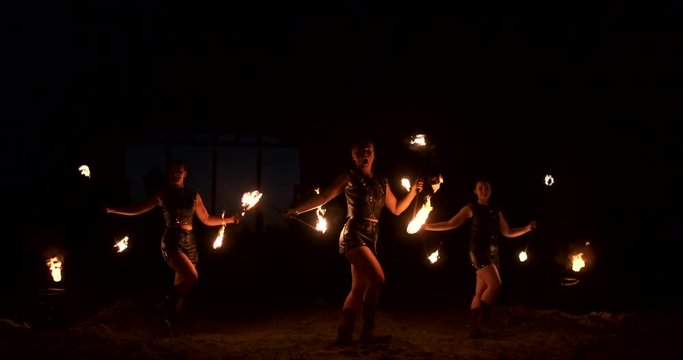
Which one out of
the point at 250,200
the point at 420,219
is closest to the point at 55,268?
the point at 250,200

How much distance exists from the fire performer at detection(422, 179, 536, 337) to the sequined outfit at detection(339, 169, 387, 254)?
3.80 feet

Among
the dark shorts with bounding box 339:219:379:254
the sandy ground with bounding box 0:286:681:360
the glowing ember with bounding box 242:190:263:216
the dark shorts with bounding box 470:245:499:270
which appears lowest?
the sandy ground with bounding box 0:286:681:360

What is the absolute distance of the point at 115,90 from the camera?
14.4 metres

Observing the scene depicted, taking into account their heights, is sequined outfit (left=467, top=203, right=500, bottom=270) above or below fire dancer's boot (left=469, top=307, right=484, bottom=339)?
above

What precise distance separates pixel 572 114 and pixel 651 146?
7.92ft

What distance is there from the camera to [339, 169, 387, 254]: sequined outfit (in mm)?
7008

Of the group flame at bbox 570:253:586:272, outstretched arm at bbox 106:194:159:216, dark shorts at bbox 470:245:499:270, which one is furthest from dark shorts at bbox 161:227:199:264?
flame at bbox 570:253:586:272

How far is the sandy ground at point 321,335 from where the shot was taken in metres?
6.35

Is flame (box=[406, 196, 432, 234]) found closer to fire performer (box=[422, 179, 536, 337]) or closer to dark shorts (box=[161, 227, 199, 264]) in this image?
fire performer (box=[422, 179, 536, 337])

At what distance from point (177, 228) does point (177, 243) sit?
0.19 m

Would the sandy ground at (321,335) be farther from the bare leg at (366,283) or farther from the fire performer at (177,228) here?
the fire performer at (177,228)

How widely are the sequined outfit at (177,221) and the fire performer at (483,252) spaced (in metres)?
3.00

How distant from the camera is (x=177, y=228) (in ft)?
25.0

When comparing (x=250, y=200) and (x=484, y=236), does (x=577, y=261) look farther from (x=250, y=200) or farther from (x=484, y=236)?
(x=250, y=200)
